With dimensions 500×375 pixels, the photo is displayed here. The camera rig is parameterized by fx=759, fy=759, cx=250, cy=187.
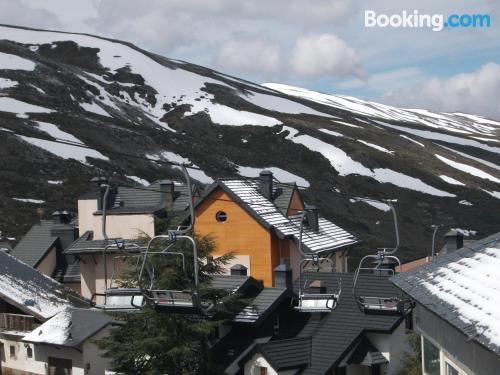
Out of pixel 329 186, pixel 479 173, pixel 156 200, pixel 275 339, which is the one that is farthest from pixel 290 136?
pixel 275 339

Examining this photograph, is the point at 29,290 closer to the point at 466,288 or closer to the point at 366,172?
the point at 466,288

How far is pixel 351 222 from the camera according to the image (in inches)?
3201

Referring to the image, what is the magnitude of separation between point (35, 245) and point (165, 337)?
2515 cm

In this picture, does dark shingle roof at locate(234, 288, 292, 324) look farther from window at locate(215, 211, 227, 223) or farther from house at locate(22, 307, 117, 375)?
window at locate(215, 211, 227, 223)

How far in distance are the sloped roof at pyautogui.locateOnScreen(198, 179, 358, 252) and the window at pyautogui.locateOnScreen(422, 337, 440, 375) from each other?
23.3 m

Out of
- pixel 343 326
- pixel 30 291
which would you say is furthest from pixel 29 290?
pixel 343 326

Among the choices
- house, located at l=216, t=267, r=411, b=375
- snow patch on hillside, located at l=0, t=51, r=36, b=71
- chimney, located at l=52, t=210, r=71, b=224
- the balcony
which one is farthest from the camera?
snow patch on hillside, located at l=0, t=51, r=36, b=71

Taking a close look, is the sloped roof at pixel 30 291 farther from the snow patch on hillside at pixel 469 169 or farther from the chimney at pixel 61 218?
the snow patch on hillside at pixel 469 169

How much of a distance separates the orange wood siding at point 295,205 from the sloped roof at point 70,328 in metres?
15.0

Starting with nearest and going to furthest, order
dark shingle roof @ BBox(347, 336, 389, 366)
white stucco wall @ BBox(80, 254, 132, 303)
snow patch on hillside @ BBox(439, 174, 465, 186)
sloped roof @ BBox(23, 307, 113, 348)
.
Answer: dark shingle roof @ BBox(347, 336, 389, 366), sloped roof @ BBox(23, 307, 113, 348), white stucco wall @ BBox(80, 254, 132, 303), snow patch on hillside @ BBox(439, 174, 465, 186)

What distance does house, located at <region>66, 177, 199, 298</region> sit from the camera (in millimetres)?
42062

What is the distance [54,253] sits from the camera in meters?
45.9

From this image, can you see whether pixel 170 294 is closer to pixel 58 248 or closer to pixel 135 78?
pixel 58 248

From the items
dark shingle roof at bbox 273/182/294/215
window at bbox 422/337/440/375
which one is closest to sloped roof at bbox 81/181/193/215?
dark shingle roof at bbox 273/182/294/215
